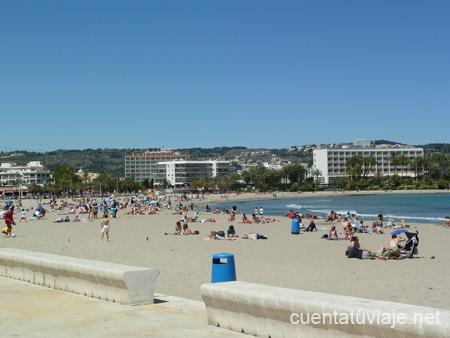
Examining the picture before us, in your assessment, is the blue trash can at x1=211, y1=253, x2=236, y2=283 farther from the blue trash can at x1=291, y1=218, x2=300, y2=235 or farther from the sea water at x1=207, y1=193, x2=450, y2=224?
the sea water at x1=207, y1=193, x2=450, y2=224

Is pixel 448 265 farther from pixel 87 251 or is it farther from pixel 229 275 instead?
pixel 87 251

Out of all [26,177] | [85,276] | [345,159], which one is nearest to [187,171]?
[26,177]

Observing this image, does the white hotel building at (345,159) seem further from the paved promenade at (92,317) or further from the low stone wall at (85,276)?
the paved promenade at (92,317)

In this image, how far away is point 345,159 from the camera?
180 m

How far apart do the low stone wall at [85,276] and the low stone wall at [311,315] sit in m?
1.35

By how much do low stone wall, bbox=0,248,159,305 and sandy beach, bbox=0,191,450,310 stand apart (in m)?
2.91

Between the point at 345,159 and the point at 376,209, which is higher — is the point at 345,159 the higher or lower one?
the higher one

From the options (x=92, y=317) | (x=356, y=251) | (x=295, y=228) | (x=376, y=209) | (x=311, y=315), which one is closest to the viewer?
(x=311, y=315)

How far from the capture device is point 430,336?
4328mm

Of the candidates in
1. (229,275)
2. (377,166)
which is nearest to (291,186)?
(377,166)

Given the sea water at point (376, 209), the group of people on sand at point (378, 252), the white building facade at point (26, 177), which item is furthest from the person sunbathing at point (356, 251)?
the white building facade at point (26, 177)

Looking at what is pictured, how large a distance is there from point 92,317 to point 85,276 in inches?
61.2

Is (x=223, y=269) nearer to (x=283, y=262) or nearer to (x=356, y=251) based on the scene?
(x=283, y=262)

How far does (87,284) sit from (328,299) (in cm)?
417
